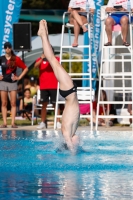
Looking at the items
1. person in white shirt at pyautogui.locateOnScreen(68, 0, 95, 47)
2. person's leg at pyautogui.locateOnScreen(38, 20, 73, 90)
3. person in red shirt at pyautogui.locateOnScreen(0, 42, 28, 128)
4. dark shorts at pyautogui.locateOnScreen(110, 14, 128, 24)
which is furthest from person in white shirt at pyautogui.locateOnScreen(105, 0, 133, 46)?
person's leg at pyautogui.locateOnScreen(38, 20, 73, 90)

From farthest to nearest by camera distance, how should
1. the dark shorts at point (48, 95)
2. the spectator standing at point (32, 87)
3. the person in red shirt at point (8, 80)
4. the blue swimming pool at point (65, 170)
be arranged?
1. the spectator standing at point (32, 87)
2. the dark shorts at point (48, 95)
3. the person in red shirt at point (8, 80)
4. the blue swimming pool at point (65, 170)

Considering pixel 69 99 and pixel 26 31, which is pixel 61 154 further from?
pixel 26 31

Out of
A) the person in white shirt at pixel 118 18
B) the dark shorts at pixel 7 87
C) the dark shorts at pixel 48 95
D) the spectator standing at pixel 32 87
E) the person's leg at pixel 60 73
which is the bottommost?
the spectator standing at pixel 32 87

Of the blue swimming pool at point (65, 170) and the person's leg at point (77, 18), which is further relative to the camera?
the person's leg at point (77, 18)

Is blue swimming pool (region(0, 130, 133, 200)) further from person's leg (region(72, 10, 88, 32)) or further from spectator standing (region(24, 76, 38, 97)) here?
spectator standing (region(24, 76, 38, 97))

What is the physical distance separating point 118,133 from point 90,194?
7.23 metres

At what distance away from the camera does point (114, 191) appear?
576 centimetres

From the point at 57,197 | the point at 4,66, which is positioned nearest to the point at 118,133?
the point at 4,66

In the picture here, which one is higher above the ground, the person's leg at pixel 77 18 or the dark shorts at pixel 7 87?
the person's leg at pixel 77 18

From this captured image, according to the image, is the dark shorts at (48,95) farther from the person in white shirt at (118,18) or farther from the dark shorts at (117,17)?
the dark shorts at (117,17)

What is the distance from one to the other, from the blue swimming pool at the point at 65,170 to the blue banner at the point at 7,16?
312 inches

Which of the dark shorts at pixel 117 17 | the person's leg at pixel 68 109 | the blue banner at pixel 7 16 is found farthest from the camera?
the blue banner at pixel 7 16

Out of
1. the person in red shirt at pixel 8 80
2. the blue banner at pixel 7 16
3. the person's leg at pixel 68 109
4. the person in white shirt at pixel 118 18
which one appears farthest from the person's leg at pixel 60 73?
the blue banner at pixel 7 16

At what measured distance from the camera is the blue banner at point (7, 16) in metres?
18.5
